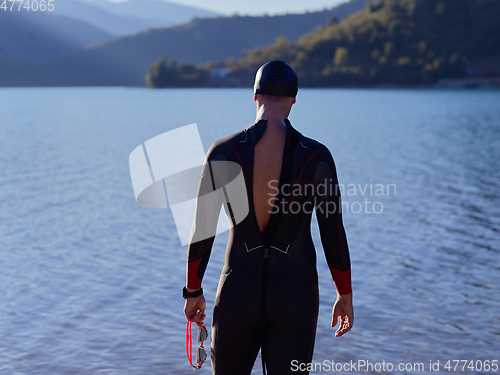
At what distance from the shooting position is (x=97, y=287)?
30.9 feet

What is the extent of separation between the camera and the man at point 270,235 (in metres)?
3.25

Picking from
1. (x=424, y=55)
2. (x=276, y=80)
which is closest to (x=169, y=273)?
Answer: (x=276, y=80)

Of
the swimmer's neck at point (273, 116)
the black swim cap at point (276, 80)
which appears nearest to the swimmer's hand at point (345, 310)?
the swimmer's neck at point (273, 116)

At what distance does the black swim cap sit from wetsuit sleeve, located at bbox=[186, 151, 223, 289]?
0.54 metres

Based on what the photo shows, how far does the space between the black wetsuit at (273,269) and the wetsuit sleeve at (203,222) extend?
0.4 inches

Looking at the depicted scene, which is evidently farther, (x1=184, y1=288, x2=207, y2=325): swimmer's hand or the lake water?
the lake water

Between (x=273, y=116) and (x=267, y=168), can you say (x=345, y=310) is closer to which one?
(x=267, y=168)

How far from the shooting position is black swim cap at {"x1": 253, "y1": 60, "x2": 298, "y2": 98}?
10.9ft

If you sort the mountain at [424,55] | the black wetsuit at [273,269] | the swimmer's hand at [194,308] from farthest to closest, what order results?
the mountain at [424,55], the swimmer's hand at [194,308], the black wetsuit at [273,269]

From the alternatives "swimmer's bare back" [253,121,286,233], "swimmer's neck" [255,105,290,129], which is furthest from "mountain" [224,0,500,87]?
"swimmer's bare back" [253,121,286,233]

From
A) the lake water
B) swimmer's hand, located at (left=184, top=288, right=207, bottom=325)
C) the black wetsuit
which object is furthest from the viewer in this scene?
the lake water

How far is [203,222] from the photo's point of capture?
3.38 m

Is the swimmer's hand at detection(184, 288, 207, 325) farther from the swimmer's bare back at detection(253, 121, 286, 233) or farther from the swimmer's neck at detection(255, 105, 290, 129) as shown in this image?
the swimmer's neck at detection(255, 105, 290, 129)

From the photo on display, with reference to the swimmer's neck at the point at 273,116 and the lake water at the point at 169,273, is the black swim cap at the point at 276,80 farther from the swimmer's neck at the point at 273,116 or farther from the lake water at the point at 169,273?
the lake water at the point at 169,273
